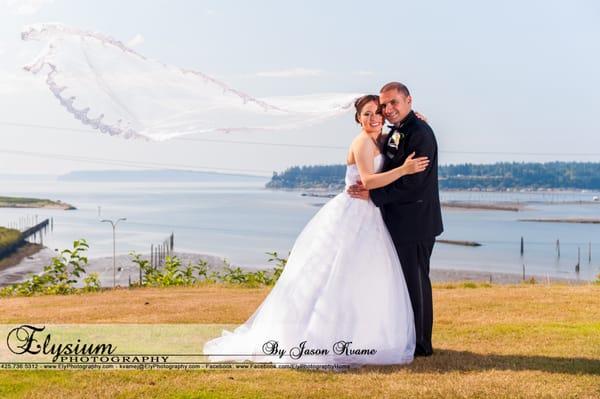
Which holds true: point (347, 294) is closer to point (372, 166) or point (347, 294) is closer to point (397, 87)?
point (372, 166)

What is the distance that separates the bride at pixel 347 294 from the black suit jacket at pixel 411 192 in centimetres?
10

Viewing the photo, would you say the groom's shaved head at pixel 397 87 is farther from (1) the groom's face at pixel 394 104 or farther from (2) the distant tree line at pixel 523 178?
(2) the distant tree line at pixel 523 178

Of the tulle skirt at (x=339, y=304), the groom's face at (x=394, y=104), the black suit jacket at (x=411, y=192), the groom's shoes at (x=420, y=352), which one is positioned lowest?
the groom's shoes at (x=420, y=352)

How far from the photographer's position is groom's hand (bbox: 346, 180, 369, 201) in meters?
6.98

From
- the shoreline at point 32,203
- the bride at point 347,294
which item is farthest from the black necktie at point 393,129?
the shoreline at point 32,203

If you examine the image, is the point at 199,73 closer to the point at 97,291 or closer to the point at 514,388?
the point at 514,388

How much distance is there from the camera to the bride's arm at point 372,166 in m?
6.68

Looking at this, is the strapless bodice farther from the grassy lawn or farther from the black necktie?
the grassy lawn

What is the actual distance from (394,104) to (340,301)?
1773 mm

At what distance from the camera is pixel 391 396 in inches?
228

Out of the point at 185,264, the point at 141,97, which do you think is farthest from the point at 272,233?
the point at 141,97

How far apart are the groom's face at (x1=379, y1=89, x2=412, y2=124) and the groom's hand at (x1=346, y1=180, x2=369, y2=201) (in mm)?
639

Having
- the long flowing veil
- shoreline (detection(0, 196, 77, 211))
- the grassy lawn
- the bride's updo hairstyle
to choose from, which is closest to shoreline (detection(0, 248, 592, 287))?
the grassy lawn

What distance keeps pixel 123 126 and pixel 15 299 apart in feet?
22.2
